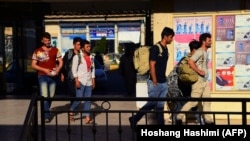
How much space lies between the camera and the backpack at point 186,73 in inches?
298

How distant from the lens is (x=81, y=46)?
873cm

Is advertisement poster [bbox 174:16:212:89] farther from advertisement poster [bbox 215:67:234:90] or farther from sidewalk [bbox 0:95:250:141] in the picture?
sidewalk [bbox 0:95:250:141]

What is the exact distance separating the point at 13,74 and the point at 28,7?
2094 millimetres

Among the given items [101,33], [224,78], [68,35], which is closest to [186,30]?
[224,78]

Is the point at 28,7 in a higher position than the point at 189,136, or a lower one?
higher

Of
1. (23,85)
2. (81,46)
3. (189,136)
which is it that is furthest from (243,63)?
(23,85)

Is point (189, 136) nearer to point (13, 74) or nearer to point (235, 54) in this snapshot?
point (235, 54)

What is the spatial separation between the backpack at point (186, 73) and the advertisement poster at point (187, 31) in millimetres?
1285

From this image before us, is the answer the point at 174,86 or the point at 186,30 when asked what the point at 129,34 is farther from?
the point at 174,86

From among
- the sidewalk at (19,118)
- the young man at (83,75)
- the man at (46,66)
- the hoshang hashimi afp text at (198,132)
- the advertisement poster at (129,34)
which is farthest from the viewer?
the advertisement poster at (129,34)

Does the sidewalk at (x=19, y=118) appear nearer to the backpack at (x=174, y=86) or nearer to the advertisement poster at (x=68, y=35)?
the backpack at (x=174, y=86)

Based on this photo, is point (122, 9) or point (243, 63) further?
point (122, 9)

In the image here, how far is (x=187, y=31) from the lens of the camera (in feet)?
29.6

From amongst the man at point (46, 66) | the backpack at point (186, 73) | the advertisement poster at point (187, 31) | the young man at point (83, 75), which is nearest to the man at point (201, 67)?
the backpack at point (186, 73)
